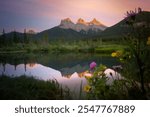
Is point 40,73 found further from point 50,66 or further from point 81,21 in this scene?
point 81,21

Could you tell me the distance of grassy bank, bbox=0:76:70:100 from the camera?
2.67 m

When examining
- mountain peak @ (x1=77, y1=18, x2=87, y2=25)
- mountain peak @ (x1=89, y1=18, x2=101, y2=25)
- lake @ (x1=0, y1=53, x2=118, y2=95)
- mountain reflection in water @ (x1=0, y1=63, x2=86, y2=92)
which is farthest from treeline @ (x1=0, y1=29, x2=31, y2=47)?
mountain peak @ (x1=89, y1=18, x2=101, y2=25)

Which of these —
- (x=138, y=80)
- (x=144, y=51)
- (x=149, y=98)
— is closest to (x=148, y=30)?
(x=144, y=51)

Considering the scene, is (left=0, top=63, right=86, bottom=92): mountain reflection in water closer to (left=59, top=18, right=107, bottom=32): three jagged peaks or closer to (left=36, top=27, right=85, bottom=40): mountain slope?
(left=36, top=27, right=85, bottom=40): mountain slope

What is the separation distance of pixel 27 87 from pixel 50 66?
608mm

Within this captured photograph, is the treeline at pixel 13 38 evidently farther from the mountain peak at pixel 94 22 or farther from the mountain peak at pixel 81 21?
the mountain peak at pixel 94 22

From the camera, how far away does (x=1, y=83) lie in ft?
9.89

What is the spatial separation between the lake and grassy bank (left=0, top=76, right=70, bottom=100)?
8 cm

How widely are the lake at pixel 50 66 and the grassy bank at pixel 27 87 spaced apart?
8 centimetres

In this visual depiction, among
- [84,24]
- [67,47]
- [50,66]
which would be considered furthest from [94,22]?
[50,66]

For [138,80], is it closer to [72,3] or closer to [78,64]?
[72,3]

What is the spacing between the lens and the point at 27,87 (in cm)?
337

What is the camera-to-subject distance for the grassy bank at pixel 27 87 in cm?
267

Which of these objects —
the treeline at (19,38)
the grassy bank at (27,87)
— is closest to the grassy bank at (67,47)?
the treeline at (19,38)
